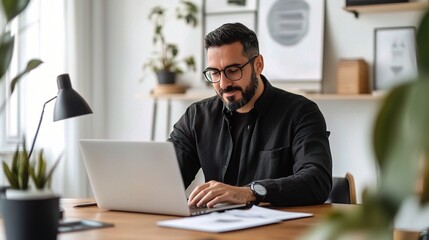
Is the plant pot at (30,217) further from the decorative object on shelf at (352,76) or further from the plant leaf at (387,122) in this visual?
the decorative object on shelf at (352,76)

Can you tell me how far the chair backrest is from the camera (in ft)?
8.13

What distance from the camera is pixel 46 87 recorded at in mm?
4418

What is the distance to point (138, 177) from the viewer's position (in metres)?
1.94

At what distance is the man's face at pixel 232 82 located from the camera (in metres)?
2.66

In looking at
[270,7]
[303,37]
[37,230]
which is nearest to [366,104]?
[303,37]

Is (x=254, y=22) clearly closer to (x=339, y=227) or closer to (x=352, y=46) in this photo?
(x=352, y=46)

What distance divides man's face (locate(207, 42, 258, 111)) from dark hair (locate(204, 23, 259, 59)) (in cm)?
2

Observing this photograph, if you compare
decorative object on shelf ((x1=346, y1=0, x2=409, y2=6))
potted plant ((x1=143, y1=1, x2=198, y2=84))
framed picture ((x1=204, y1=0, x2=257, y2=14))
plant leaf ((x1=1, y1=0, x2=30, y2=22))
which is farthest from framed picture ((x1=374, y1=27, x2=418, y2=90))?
plant leaf ((x1=1, y1=0, x2=30, y2=22))

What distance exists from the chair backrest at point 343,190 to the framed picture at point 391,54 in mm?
1549

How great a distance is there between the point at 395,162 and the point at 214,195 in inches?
58.8

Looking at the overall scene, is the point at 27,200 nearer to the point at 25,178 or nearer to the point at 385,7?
the point at 25,178

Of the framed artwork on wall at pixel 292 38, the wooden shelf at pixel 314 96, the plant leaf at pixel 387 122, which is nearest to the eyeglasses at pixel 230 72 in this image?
the wooden shelf at pixel 314 96

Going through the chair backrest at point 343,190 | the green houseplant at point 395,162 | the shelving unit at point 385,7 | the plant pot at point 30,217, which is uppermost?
the shelving unit at point 385,7

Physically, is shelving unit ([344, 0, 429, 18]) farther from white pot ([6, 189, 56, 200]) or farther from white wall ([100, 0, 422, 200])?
white pot ([6, 189, 56, 200])
